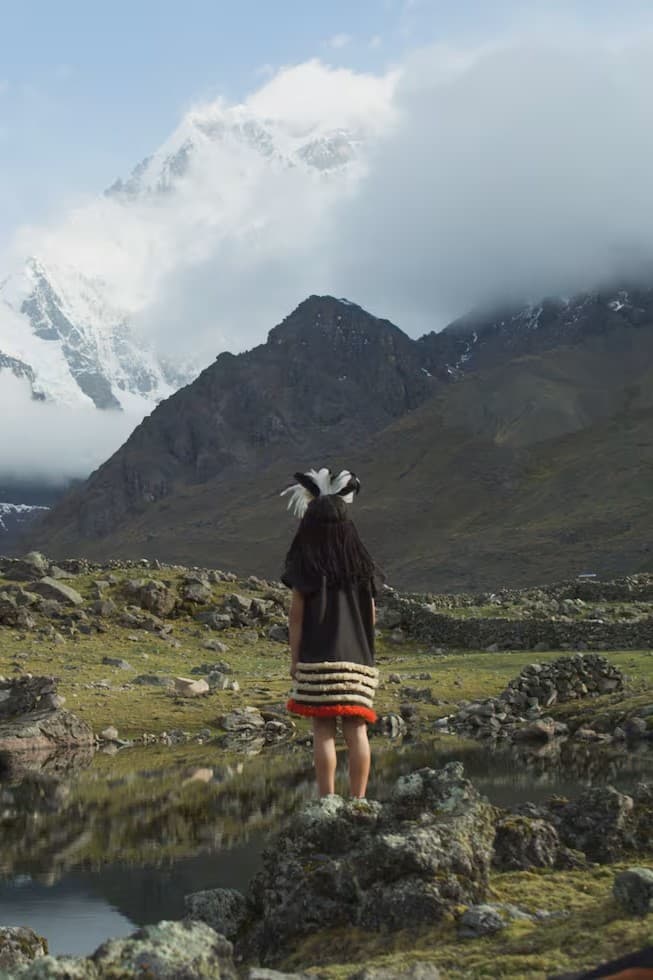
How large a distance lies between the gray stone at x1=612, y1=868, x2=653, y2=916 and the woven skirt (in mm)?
3180

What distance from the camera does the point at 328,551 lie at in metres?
10.2

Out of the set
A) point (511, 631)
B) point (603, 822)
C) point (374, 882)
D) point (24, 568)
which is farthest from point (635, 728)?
point (24, 568)

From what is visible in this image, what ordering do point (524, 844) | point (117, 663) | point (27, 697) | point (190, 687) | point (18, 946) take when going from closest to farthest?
point (18, 946) < point (524, 844) < point (27, 697) < point (190, 687) < point (117, 663)

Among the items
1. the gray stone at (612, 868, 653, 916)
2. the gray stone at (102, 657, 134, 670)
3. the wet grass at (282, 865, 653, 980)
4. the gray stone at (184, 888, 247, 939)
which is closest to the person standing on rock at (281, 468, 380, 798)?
the gray stone at (184, 888, 247, 939)

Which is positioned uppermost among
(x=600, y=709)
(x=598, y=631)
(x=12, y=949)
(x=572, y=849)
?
(x=598, y=631)

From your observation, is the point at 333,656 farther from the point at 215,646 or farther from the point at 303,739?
the point at 215,646

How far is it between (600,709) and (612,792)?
47.4ft

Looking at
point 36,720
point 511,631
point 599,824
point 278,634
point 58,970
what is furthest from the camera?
point 278,634

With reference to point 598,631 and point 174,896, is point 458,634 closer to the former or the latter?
point 598,631

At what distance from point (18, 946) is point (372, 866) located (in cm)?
259

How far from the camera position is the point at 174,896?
9.78 metres

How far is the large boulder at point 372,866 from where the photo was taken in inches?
294

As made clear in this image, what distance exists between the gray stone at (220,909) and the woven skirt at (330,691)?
6.29 ft

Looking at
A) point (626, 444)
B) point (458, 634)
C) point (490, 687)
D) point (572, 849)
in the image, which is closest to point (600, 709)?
point (490, 687)
